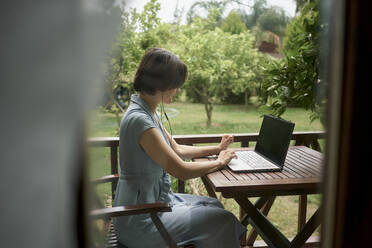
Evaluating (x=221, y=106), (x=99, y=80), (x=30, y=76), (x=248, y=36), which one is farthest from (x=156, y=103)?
(x=221, y=106)

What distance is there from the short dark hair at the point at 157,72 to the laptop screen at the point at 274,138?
710 millimetres

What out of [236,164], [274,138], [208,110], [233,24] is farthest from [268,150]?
[208,110]

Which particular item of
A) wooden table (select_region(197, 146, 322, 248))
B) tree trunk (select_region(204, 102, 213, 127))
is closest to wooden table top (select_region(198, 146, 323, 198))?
wooden table (select_region(197, 146, 322, 248))

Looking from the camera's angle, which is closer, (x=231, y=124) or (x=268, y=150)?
(x=268, y=150)

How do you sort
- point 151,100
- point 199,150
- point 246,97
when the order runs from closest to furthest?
1. point 151,100
2. point 199,150
3. point 246,97

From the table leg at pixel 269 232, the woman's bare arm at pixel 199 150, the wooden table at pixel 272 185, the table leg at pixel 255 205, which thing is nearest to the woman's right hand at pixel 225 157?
the wooden table at pixel 272 185

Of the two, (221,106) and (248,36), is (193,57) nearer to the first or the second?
(248,36)

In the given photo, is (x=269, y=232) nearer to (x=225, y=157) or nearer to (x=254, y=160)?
(x=254, y=160)

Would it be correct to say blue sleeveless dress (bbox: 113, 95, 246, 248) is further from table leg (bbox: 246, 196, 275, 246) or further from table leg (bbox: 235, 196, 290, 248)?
table leg (bbox: 246, 196, 275, 246)

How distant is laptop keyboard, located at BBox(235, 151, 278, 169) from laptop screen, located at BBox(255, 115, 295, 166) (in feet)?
0.13

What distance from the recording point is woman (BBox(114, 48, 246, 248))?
1.44m

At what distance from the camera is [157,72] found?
1568 millimetres

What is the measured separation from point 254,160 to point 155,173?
681 millimetres

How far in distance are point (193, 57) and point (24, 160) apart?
6.30 feet
